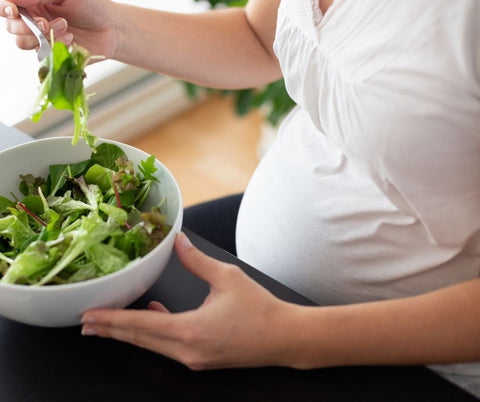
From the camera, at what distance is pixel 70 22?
91cm

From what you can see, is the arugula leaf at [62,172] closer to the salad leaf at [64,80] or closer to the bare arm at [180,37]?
the salad leaf at [64,80]

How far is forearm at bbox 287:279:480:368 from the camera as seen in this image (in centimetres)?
61

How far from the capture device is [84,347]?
64 cm

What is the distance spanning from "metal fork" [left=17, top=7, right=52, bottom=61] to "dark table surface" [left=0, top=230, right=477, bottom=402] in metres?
0.35

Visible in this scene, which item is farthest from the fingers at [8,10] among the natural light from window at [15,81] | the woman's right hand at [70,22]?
the natural light from window at [15,81]

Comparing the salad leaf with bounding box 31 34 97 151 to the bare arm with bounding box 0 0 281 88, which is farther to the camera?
the bare arm with bounding box 0 0 281 88

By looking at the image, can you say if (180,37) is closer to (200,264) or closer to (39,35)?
(39,35)

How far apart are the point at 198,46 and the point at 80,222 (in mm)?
476

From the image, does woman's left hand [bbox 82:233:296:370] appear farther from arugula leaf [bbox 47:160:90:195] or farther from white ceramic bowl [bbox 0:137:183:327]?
arugula leaf [bbox 47:160:90:195]

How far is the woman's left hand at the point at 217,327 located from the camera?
0.59m

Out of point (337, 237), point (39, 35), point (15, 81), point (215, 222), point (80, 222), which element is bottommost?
point (15, 81)

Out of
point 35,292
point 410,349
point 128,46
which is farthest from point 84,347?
point 128,46

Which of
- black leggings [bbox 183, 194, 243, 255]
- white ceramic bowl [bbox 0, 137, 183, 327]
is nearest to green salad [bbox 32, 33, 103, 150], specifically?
white ceramic bowl [bbox 0, 137, 183, 327]

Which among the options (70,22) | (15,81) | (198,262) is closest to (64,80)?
(198,262)
